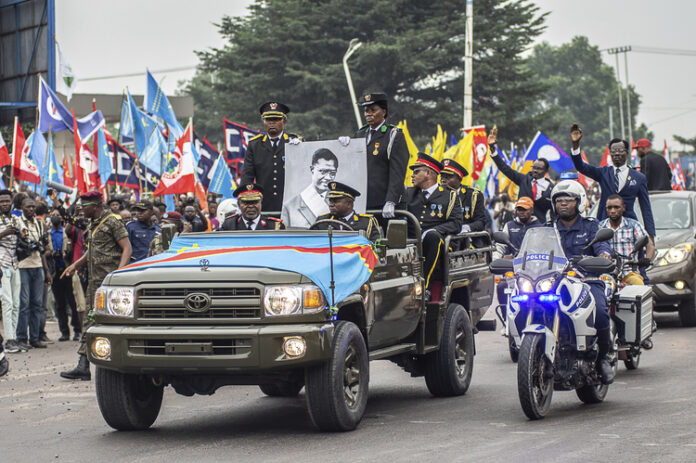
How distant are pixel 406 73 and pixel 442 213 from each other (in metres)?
41.6

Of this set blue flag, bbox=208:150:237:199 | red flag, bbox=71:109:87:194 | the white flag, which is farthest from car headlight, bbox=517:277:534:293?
the white flag

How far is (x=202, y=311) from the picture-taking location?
25.0 feet

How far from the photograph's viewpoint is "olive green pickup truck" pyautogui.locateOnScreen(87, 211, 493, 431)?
7.52 meters

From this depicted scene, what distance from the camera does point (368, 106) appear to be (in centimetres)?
1038

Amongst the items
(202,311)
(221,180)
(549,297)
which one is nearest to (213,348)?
(202,311)

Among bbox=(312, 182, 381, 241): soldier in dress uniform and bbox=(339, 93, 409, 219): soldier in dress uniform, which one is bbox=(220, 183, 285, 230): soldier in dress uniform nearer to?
bbox=(312, 182, 381, 241): soldier in dress uniform

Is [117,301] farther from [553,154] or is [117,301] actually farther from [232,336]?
[553,154]

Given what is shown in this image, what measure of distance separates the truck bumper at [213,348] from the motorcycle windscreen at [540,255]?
5.94 ft

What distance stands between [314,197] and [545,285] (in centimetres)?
238

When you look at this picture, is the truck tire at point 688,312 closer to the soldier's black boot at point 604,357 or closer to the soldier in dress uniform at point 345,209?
→ the soldier's black boot at point 604,357

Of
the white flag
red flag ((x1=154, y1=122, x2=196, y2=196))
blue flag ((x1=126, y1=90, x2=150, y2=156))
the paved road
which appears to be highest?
the white flag

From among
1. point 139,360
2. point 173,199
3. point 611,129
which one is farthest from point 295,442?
point 611,129

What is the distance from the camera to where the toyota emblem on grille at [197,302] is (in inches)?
299

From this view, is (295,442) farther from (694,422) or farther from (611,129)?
(611,129)
